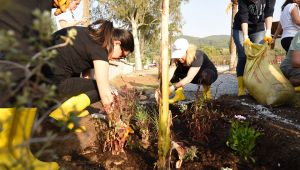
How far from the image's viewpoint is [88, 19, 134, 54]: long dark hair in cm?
264

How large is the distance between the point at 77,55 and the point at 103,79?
317 millimetres

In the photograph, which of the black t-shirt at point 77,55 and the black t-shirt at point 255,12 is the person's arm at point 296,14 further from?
the black t-shirt at point 77,55

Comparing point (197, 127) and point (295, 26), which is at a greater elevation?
point (295, 26)

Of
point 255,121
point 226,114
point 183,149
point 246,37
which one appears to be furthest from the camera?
point 246,37

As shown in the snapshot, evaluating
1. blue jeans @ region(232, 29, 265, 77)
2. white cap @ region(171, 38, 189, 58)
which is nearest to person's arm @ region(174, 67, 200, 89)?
white cap @ region(171, 38, 189, 58)

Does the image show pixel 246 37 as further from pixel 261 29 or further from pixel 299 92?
pixel 299 92

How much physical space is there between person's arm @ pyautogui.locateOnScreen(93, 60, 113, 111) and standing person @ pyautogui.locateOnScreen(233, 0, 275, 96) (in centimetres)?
243

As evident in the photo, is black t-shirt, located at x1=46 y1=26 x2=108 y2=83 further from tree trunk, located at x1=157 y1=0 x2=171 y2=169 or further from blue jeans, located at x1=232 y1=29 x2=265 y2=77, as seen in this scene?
blue jeans, located at x1=232 y1=29 x2=265 y2=77

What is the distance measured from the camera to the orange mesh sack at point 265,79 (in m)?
4.01

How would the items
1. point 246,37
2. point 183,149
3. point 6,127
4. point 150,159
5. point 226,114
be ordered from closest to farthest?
point 6,127
point 183,149
point 150,159
point 226,114
point 246,37

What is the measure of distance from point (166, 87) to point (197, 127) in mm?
902

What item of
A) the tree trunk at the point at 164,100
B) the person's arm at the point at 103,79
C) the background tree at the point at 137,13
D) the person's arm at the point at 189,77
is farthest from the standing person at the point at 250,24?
the background tree at the point at 137,13

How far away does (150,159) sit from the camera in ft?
8.02

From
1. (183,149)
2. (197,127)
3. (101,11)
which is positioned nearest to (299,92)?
(197,127)
